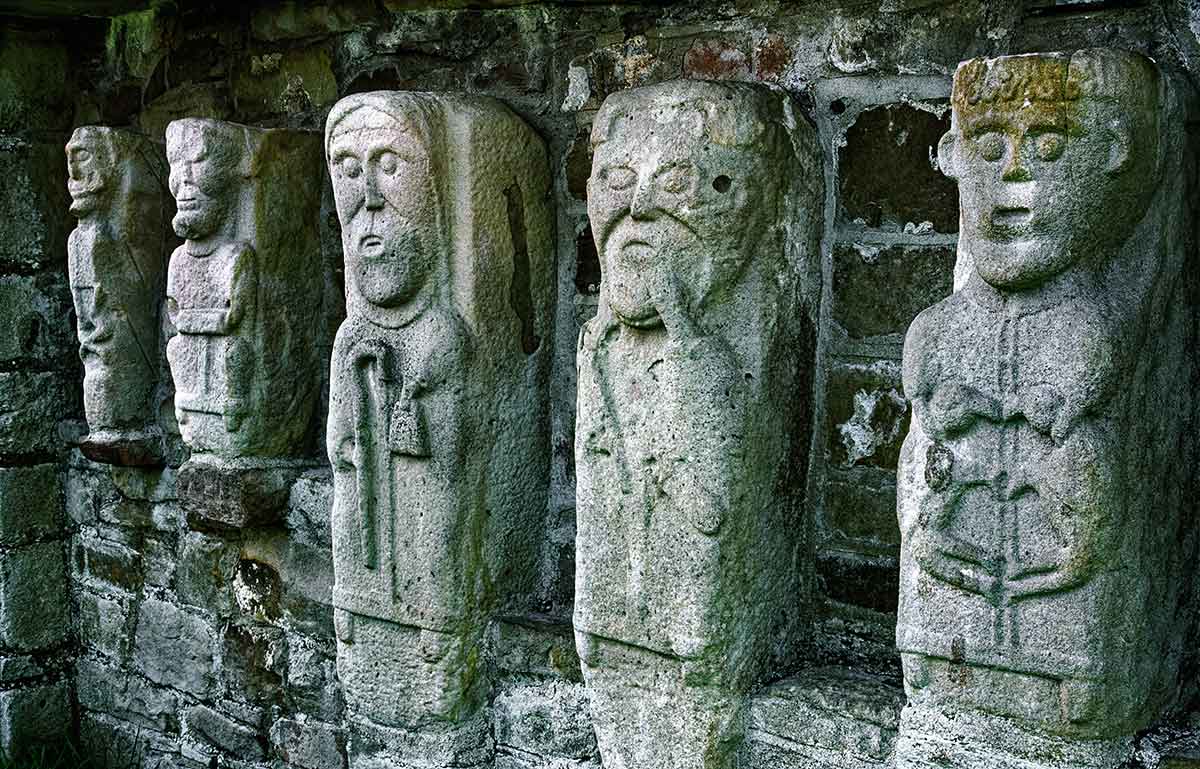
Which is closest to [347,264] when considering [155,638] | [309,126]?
[309,126]

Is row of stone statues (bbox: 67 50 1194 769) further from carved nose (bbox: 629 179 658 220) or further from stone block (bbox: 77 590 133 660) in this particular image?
stone block (bbox: 77 590 133 660)

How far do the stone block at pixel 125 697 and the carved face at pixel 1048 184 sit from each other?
9.52 ft

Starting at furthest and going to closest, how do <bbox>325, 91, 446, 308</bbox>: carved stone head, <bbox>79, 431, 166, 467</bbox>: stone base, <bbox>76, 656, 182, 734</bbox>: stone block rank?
<bbox>76, 656, 182, 734</bbox>: stone block < <bbox>79, 431, 166, 467</bbox>: stone base < <bbox>325, 91, 446, 308</bbox>: carved stone head

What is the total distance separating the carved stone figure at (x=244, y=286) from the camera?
3.68 meters

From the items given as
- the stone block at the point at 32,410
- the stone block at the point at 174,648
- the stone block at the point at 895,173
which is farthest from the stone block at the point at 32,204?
the stone block at the point at 895,173

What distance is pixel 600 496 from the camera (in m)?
2.95

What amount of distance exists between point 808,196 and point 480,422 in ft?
2.84

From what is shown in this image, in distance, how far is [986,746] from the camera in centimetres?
249

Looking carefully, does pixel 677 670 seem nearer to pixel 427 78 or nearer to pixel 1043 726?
pixel 1043 726

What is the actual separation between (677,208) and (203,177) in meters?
1.42

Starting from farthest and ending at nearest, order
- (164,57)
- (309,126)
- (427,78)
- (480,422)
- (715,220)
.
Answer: (164,57)
(309,126)
(427,78)
(480,422)
(715,220)

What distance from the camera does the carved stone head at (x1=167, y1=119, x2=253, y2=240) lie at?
3.65m

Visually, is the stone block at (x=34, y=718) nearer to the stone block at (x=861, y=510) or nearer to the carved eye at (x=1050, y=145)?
the stone block at (x=861, y=510)

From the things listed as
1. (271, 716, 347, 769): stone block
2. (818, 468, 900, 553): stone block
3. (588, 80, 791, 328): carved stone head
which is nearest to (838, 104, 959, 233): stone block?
(588, 80, 791, 328): carved stone head
